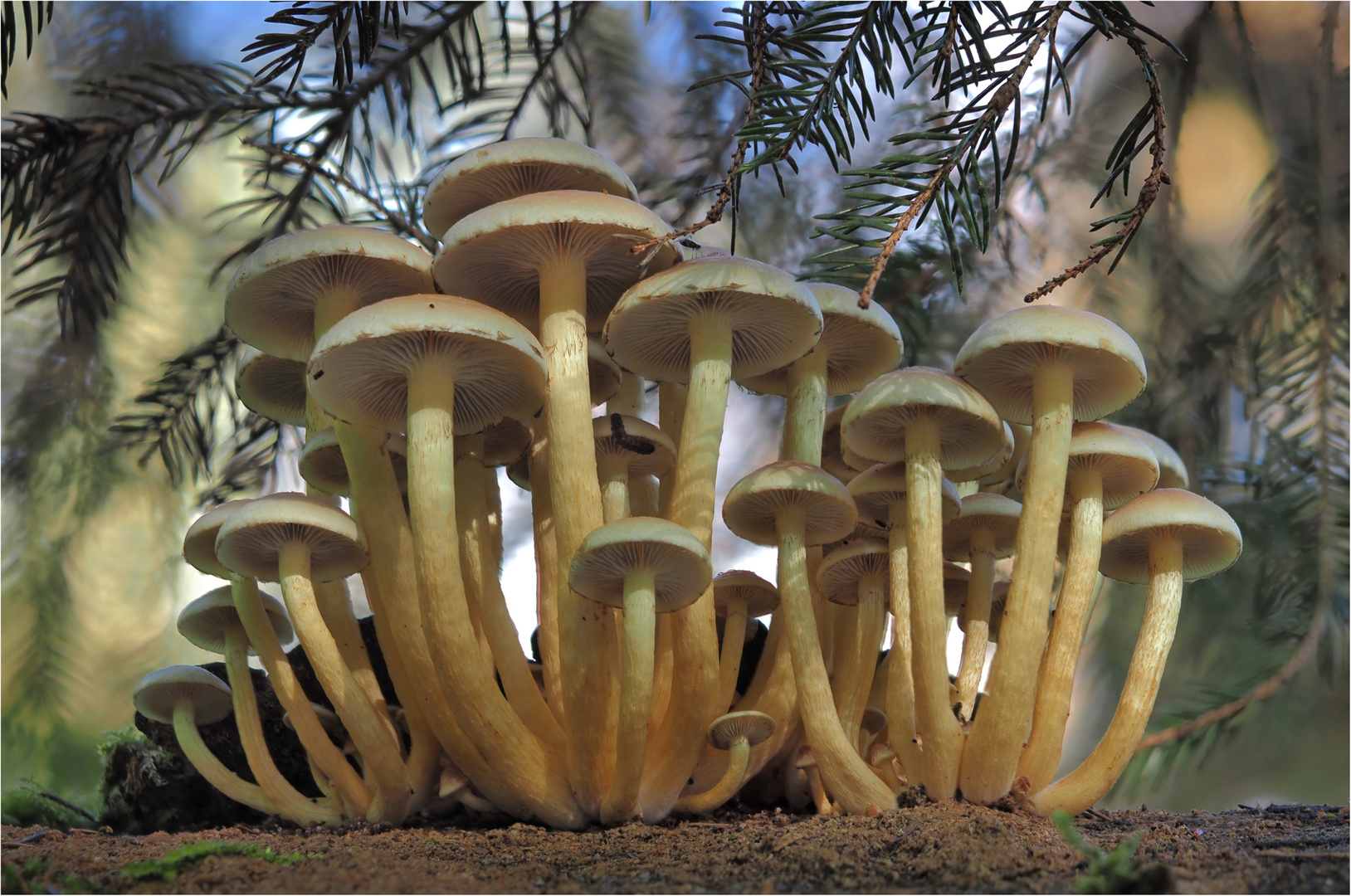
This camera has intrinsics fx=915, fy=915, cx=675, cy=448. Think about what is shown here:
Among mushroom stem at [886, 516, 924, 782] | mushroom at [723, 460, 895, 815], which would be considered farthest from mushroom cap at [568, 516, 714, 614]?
mushroom stem at [886, 516, 924, 782]

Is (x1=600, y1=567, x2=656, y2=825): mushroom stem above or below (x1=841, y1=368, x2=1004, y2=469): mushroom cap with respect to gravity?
below

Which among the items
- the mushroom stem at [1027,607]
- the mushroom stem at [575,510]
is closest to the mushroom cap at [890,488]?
the mushroom stem at [1027,607]

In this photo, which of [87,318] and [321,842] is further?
[87,318]

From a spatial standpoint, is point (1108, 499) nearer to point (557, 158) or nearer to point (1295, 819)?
point (1295, 819)

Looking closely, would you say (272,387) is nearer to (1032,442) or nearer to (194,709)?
(194,709)

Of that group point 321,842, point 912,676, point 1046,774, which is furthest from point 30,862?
point 1046,774

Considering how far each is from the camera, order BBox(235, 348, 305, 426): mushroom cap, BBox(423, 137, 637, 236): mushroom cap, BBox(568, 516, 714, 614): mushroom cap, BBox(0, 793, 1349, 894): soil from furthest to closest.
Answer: BBox(235, 348, 305, 426): mushroom cap
BBox(423, 137, 637, 236): mushroom cap
BBox(568, 516, 714, 614): mushroom cap
BBox(0, 793, 1349, 894): soil

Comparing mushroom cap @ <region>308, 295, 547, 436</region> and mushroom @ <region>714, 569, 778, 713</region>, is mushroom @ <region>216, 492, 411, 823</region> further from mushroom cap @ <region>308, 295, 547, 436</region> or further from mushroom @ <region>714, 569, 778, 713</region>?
mushroom @ <region>714, 569, 778, 713</region>
